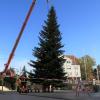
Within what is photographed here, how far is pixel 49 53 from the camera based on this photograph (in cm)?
6384

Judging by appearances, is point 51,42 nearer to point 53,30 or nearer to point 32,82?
point 53,30

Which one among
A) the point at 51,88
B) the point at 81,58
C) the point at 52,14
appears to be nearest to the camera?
the point at 51,88

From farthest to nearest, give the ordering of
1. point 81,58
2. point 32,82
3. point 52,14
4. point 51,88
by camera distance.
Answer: point 81,58 → point 52,14 → point 32,82 → point 51,88

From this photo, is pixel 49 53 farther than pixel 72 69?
No

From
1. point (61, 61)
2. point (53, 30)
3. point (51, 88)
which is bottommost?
point (51, 88)

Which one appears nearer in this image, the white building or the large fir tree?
the large fir tree

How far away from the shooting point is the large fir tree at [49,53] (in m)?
63.1

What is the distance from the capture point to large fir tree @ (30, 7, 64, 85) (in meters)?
63.1

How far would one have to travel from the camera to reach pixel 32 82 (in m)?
61.8

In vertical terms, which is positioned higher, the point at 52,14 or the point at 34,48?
the point at 52,14

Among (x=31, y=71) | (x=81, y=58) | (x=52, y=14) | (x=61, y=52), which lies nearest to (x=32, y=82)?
(x=31, y=71)

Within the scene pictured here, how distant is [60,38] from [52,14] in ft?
14.6

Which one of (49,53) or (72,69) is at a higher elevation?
(72,69)

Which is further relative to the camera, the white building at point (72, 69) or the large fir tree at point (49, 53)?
the white building at point (72, 69)
